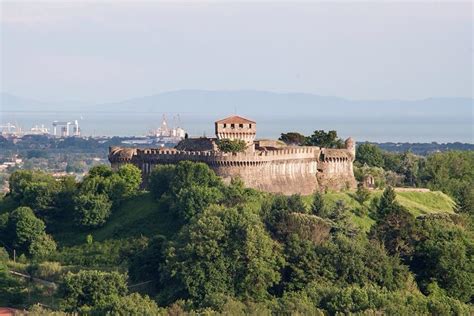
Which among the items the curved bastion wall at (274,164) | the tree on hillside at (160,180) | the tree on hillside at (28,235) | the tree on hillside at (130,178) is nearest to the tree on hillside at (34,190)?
the tree on hillside at (28,235)

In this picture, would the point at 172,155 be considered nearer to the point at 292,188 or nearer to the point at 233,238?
the point at 292,188

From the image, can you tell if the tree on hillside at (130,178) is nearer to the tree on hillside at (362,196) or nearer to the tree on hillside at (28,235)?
the tree on hillside at (28,235)

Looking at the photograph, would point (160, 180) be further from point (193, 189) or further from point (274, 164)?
point (274, 164)

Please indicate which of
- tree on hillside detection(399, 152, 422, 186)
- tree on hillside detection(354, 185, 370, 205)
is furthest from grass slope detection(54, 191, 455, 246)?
tree on hillside detection(399, 152, 422, 186)

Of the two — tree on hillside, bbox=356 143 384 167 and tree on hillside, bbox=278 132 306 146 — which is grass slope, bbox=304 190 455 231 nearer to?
tree on hillside, bbox=278 132 306 146

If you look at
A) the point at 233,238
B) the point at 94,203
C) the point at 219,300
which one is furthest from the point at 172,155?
the point at 219,300

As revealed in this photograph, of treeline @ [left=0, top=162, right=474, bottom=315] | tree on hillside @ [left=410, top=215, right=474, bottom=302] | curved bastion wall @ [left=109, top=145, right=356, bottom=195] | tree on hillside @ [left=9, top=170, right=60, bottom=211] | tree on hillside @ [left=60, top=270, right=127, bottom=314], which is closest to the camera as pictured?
treeline @ [left=0, top=162, right=474, bottom=315]

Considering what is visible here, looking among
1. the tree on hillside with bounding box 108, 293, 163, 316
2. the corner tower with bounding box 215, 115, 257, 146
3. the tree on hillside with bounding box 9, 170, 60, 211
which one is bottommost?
the tree on hillside with bounding box 108, 293, 163, 316

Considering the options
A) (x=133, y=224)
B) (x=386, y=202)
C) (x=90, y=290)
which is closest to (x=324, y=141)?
(x=386, y=202)
